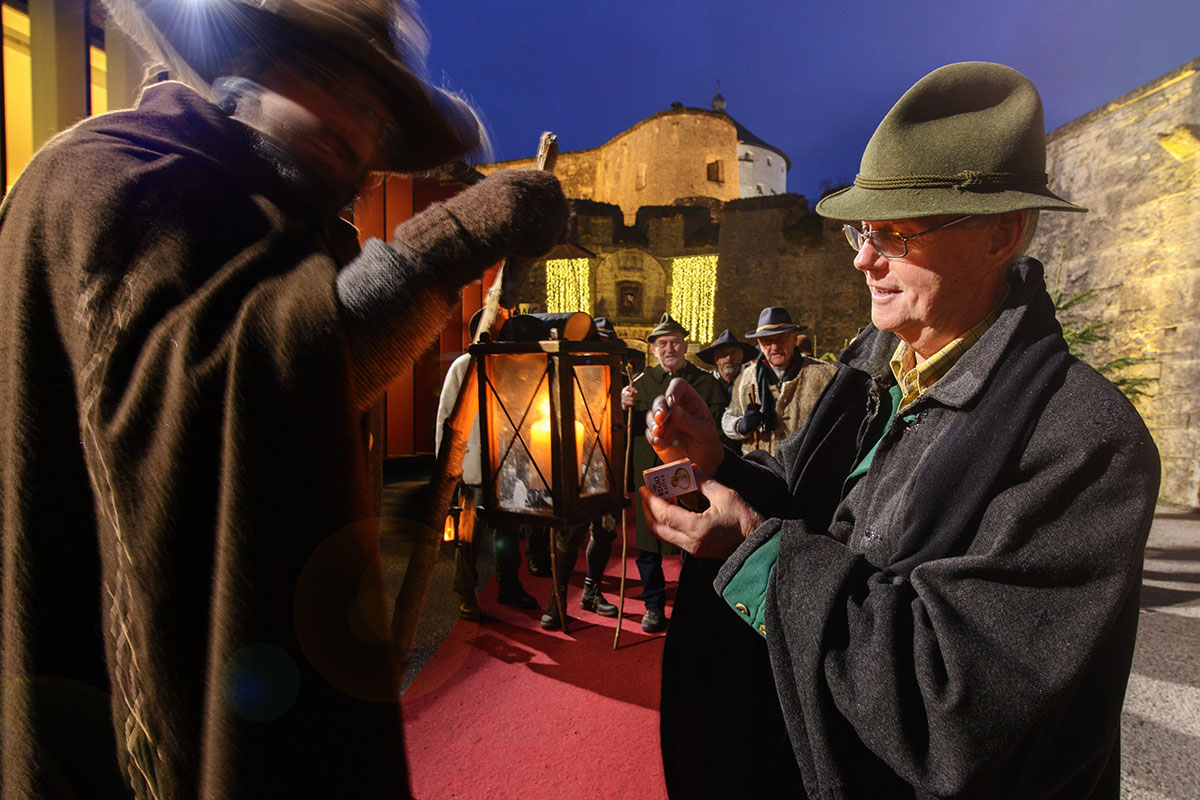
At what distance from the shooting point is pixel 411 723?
9.62 ft

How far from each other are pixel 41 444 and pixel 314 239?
453 millimetres

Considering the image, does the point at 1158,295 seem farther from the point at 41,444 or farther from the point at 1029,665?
the point at 41,444

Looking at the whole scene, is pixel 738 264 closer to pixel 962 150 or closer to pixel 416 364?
pixel 416 364

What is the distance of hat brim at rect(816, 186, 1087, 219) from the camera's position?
110 cm

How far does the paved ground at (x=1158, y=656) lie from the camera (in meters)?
2.50

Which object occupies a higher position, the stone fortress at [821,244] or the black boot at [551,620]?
the stone fortress at [821,244]

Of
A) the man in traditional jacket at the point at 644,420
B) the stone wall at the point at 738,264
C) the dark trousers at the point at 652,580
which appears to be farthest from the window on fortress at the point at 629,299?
the dark trousers at the point at 652,580

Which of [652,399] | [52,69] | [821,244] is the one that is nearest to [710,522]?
[652,399]

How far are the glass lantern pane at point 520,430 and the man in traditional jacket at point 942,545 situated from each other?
37.8 inches

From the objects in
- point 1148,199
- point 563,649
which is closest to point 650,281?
point 1148,199

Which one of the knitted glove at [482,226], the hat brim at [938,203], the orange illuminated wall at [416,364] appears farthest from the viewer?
the orange illuminated wall at [416,364]

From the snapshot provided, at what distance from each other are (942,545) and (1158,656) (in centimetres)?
425

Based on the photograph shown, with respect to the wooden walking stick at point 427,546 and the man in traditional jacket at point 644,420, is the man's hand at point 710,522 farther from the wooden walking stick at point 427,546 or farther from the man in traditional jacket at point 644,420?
the man in traditional jacket at point 644,420

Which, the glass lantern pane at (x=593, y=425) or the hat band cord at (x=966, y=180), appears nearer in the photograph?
the hat band cord at (x=966, y=180)
